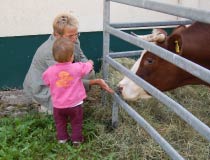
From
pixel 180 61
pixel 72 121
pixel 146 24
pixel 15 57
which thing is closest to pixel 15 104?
pixel 15 57

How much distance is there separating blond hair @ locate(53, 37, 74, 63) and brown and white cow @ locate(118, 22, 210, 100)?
1.97 feet

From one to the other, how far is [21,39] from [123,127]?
1794mm

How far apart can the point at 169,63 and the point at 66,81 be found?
0.83m

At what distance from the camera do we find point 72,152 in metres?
3.44

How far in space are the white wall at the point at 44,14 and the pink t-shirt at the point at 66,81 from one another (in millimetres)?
1622

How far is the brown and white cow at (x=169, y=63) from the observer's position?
3428 millimetres

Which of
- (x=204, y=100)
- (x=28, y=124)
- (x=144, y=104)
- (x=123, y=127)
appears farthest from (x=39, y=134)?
(x=204, y=100)

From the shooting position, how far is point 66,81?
3.37 m

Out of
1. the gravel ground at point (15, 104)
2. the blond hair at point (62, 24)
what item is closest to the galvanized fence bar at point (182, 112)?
the blond hair at point (62, 24)

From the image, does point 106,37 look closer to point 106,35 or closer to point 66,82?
point 106,35

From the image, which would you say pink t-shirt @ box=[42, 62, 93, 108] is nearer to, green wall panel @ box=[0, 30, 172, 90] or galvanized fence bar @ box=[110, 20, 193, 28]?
galvanized fence bar @ box=[110, 20, 193, 28]

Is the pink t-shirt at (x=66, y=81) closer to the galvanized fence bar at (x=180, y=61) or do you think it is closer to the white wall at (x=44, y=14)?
the galvanized fence bar at (x=180, y=61)

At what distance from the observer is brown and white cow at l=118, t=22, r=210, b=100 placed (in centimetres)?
343

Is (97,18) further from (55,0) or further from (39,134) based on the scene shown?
(39,134)
